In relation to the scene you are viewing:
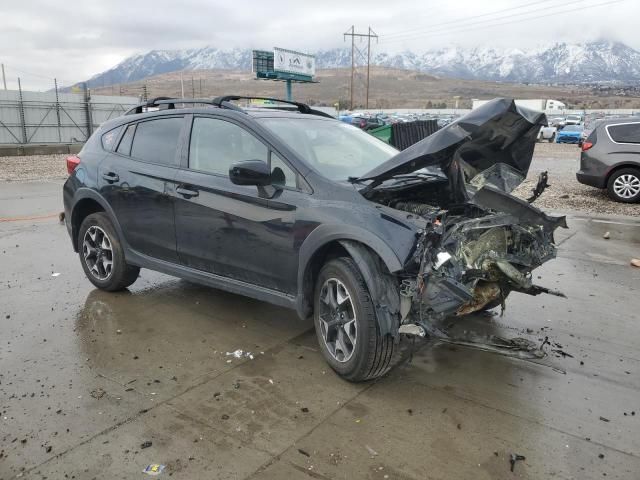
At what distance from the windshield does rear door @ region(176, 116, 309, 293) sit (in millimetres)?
207

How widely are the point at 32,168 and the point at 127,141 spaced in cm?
1581

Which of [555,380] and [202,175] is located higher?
[202,175]

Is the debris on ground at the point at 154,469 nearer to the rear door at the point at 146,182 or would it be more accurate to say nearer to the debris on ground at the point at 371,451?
the debris on ground at the point at 371,451

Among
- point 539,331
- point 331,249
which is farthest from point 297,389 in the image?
point 539,331

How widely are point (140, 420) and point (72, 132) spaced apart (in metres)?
30.5

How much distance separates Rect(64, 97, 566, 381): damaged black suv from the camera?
11.2 feet

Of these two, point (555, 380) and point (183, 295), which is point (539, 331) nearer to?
point (555, 380)

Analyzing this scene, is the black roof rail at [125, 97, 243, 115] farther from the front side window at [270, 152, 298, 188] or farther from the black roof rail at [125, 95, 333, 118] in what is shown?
the front side window at [270, 152, 298, 188]

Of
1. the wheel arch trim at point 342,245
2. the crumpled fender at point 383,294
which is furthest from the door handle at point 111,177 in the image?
the crumpled fender at point 383,294

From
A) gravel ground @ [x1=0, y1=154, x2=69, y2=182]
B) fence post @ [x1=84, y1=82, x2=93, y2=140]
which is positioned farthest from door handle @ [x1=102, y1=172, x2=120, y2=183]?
fence post @ [x1=84, y1=82, x2=93, y2=140]

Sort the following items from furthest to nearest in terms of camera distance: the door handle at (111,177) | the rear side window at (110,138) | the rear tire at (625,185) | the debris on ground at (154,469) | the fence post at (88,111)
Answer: the fence post at (88,111) < the rear tire at (625,185) < the rear side window at (110,138) < the door handle at (111,177) < the debris on ground at (154,469)

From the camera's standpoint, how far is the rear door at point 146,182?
4.75 m

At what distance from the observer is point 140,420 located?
325 centimetres

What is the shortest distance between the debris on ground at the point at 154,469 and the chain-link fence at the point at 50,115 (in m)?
28.8
